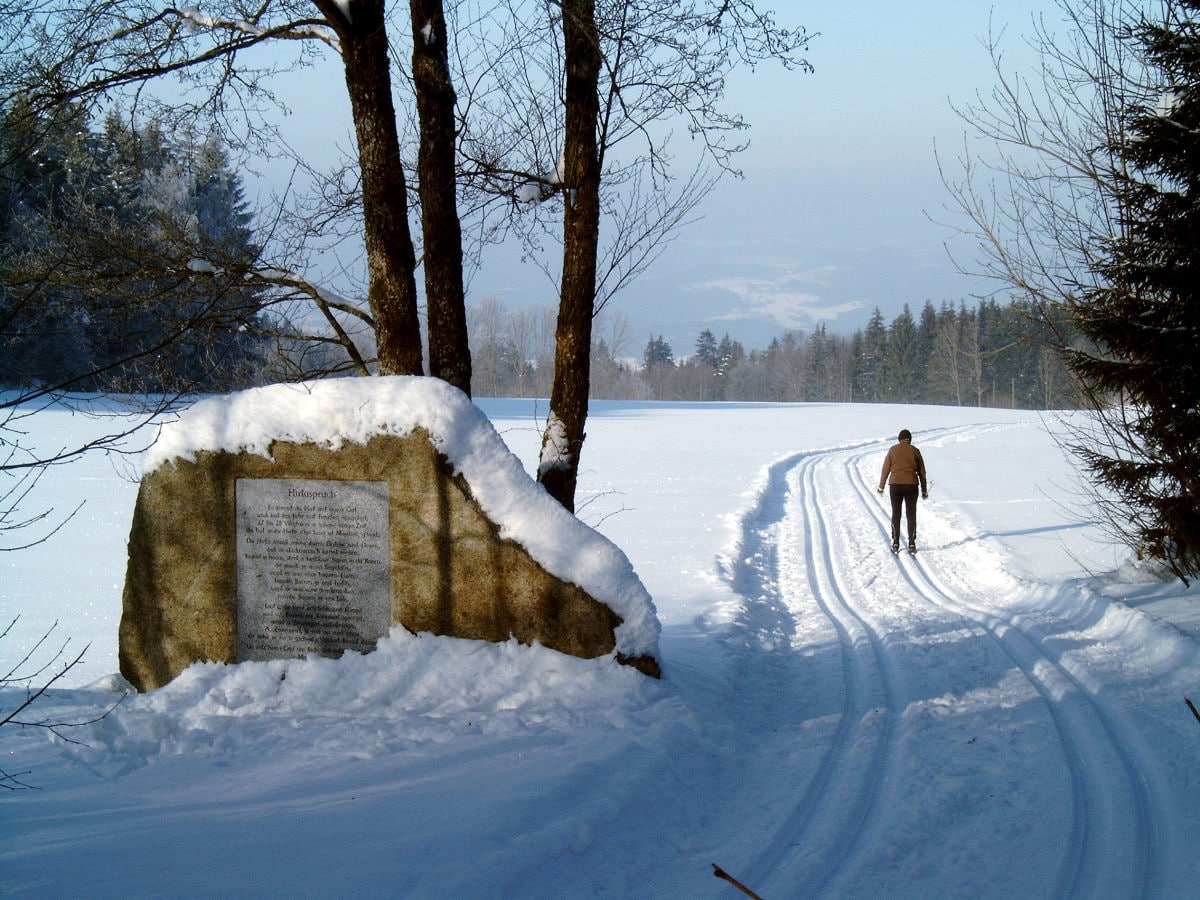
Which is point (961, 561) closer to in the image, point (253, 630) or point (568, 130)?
point (568, 130)

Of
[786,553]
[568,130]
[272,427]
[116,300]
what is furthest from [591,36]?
[786,553]

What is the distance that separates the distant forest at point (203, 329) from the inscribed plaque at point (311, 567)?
1185 mm

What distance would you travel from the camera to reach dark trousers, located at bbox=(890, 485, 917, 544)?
12.5 m

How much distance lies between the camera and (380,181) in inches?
263

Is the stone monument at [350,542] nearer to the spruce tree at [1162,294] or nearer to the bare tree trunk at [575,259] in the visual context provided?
the bare tree trunk at [575,259]

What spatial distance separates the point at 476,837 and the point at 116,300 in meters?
6.14

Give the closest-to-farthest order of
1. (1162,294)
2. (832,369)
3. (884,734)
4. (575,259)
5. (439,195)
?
(884,734) < (439,195) < (575,259) < (1162,294) < (832,369)

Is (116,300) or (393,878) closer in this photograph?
(393,878)

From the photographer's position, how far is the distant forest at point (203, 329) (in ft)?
19.8

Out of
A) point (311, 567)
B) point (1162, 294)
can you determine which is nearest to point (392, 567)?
point (311, 567)

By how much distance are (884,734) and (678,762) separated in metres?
1.64

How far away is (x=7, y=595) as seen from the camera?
1095cm

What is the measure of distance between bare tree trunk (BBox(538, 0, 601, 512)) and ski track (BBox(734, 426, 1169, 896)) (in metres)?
2.60

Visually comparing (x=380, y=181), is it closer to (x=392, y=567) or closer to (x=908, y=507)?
(x=392, y=567)
